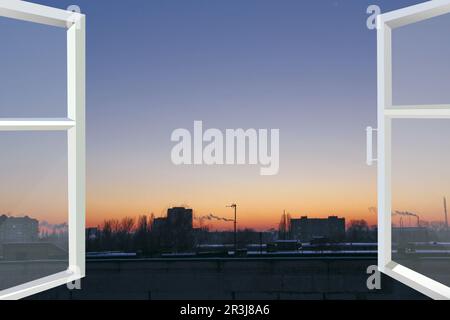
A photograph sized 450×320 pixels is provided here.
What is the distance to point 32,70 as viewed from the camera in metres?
2.95

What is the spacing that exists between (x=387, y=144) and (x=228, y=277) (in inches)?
162

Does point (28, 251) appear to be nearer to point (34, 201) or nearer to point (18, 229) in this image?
point (18, 229)

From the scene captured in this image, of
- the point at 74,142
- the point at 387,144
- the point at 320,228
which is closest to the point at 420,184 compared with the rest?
the point at 387,144

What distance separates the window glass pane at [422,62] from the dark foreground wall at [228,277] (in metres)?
1.44

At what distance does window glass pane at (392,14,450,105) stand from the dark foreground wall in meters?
1.44

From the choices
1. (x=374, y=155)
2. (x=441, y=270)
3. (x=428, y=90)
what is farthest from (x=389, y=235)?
(x=428, y=90)

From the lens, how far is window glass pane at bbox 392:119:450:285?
2.67 meters

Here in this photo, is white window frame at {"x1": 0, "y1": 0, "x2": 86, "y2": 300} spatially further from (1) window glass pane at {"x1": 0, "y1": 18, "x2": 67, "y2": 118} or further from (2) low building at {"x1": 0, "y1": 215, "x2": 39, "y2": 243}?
(2) low building at {"x1": 0, "y1": 215, "x2": 39, "y2": 243}

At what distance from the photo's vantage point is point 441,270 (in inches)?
118

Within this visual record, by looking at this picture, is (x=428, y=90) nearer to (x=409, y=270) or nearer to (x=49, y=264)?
(x=409, y=270)

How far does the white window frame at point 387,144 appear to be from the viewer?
8.01ft

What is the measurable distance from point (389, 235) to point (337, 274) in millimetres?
4880
